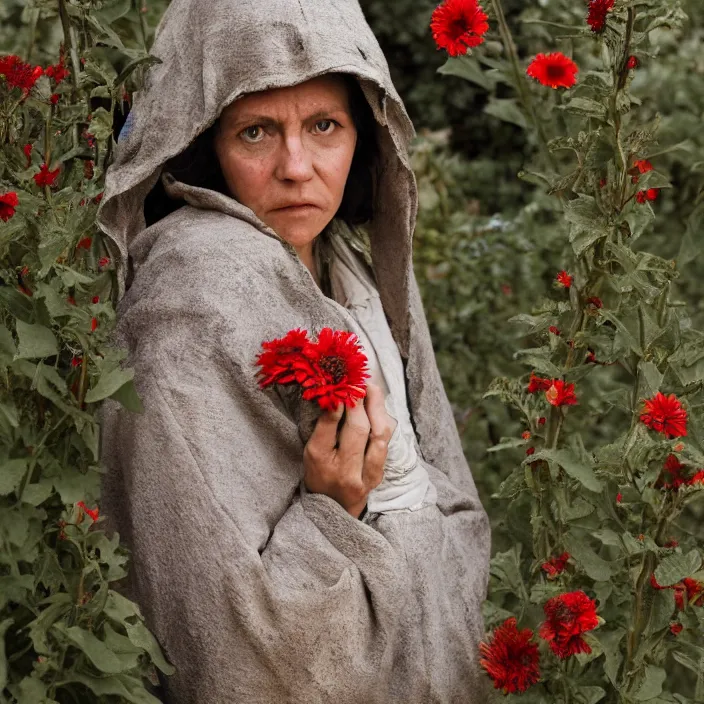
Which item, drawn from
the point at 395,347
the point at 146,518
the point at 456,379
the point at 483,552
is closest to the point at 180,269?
the point at 146,518

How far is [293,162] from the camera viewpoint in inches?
98.6

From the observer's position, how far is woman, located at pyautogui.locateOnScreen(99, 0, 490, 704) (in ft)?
7.56

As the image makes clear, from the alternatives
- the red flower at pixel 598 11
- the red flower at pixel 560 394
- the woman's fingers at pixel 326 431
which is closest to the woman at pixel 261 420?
the woman's fingers at pixel 326 431

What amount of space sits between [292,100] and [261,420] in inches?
24.3

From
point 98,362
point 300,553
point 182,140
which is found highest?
point 182,140

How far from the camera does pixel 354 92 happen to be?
2.66 meters

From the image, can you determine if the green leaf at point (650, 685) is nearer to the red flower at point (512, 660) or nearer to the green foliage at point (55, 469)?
the red flower at point (512, 660)

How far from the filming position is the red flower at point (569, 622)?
7.83 feet

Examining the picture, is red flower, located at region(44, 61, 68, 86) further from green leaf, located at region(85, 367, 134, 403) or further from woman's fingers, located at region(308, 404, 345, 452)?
woman's fingers, located at region(308, 404, 345, 452)

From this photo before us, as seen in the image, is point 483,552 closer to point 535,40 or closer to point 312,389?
point 312,389

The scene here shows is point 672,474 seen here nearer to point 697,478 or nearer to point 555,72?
point 697,478

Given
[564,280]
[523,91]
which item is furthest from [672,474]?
[523,91]

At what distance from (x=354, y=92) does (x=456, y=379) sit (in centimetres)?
220

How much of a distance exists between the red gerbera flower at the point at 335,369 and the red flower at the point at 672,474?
603 millimetres
